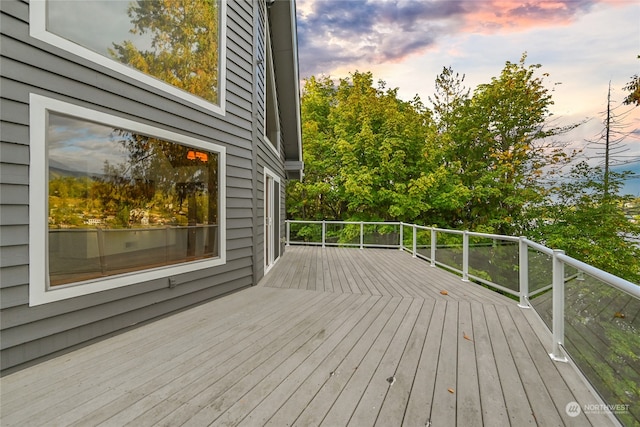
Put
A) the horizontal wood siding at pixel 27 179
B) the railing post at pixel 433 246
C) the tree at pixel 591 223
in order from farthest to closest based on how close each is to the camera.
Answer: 1. the tree at pixel 591 223
2. the railing post at pixel 433 246
3. the horizontal wood siding at pixel 27 179

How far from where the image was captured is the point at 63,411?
154 centimetres

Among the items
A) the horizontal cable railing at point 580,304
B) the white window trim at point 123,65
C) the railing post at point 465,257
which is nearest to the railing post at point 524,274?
the horizontal cable railing at point 580,304

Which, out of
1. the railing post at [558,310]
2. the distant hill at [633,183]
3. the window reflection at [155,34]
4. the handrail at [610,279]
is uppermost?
the window reflection at [155,34]

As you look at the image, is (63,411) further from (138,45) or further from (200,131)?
(138,45)

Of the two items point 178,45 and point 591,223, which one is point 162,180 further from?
point 591,223

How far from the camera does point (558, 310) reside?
7.27ft

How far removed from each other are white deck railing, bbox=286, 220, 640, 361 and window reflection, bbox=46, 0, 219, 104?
4.15 metres

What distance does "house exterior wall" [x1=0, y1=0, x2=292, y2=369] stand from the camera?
1922 millimetres

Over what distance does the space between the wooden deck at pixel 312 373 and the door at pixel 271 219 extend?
245cm

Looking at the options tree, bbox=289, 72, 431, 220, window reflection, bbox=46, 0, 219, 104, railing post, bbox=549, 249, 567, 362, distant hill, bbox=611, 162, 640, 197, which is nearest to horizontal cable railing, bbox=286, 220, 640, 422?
railing post, bbox=549, 249, 567, 362

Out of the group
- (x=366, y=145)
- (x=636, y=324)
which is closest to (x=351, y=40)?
(x=366, y=145)

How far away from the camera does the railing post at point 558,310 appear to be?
214 centimetres

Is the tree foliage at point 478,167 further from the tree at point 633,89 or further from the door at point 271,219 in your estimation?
the door at point 271,219

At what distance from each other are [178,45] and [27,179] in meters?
2.23
